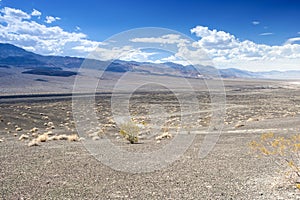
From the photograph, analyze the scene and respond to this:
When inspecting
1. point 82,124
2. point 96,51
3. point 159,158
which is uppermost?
point 96,51

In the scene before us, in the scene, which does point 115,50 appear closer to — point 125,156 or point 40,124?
point 125,156

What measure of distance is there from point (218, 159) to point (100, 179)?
14.9 ft

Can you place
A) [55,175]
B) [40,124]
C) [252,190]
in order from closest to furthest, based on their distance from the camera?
[252,190] → [55,175] → [40,124]

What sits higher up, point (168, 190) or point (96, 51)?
point (96, 51)

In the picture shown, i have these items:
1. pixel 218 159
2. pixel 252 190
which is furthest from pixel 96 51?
pixel 252 190

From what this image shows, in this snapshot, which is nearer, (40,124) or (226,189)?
(226,189)

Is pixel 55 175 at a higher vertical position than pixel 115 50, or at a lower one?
lower

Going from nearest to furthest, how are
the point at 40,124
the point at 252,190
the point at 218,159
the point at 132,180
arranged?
the point at 252,190 < the point at 132,180 < the point at 218,159 < the point at 40,124

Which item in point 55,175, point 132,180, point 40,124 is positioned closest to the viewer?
point 132,180

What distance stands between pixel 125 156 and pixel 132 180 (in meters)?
3.84

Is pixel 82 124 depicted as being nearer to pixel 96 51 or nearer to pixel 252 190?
pixel 96 51

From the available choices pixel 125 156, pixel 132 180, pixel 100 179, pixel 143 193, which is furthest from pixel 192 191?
pixel 125 156

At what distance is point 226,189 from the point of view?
774 cm

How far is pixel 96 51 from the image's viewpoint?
12.4 metres
